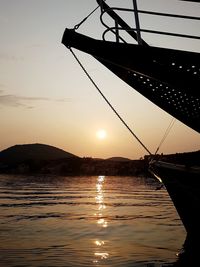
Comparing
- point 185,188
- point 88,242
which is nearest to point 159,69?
point 185,188

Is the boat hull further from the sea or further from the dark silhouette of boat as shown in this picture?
the sea

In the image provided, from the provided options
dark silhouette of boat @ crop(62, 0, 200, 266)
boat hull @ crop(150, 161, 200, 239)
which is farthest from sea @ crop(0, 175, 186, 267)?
dark silhouette of boat @ crop(62, 0, 200, 266)

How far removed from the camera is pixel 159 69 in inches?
214

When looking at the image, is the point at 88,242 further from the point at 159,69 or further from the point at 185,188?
the point at 159,69

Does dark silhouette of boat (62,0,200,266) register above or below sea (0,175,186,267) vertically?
above

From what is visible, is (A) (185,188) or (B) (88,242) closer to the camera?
(A) (185,188)

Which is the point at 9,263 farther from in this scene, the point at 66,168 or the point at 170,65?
the point at 66,168

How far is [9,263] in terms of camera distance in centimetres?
790

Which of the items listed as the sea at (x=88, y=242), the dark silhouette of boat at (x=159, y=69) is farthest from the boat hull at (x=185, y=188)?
the sea at (x=88, y=242)

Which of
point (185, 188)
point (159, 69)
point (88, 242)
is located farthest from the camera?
point (88, 242)

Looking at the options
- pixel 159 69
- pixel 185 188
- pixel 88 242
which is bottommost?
pixel 88 242

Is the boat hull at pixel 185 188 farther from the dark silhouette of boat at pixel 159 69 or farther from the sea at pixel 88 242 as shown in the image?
the sea at pixel 88 242

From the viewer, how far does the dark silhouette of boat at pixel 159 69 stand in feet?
17.2

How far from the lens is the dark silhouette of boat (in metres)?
5.25
